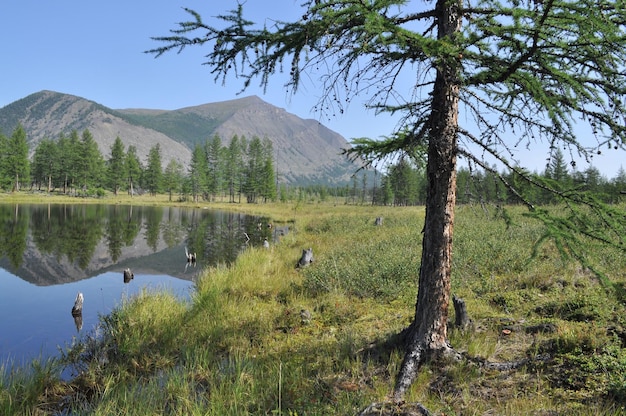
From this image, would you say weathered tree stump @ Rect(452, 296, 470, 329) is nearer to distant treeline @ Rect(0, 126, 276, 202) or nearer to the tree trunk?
the tree trunk

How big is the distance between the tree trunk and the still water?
6987 millimetres

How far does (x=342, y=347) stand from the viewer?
17.9 ft

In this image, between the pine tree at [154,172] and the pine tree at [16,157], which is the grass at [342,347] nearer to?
the pine tree at [16,157]

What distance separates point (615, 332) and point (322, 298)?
18.2 ft

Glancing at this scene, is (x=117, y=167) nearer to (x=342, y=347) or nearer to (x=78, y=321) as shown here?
(x=78, y=321)

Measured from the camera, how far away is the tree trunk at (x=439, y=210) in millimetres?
4219

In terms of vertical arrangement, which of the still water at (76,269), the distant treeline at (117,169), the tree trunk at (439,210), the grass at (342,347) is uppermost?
the distant treeline at (117,169)

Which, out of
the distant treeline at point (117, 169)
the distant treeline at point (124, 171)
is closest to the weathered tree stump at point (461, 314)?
the distant treeline at point (124, 171)

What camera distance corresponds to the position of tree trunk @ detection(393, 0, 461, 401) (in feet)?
13.8

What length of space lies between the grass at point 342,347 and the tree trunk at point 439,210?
0.28 m

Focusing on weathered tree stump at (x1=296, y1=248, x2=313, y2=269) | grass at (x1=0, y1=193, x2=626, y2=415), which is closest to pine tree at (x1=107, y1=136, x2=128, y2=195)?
weathered tree stump at (x1=296, y1=248, x2=313, y2=269)

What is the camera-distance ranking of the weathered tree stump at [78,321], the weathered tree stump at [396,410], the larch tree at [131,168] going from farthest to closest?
the larch tree at [131,168]
the weathered tree stump at [78,321]
the weathered tree stump at [396,410]

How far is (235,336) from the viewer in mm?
6809

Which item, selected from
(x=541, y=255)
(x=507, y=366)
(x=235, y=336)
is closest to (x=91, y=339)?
(x=235, y=336)
